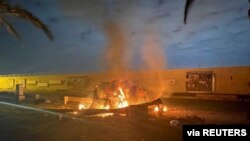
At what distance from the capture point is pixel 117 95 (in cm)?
2011

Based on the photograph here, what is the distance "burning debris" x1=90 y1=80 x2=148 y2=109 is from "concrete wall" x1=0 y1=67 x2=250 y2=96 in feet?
24.4

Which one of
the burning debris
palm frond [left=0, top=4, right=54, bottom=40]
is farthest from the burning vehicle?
palm frond [left=0, top=4, right=54, bottom=40]

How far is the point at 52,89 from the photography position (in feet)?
128

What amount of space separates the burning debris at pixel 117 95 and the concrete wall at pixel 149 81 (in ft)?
24.4

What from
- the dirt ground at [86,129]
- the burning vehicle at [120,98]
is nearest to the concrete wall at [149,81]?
the burning vehicle at [120,98]

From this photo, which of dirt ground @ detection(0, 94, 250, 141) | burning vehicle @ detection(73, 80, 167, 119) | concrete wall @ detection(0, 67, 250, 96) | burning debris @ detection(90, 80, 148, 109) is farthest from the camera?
concrete wall @ detection(0, 67, 250, 96)

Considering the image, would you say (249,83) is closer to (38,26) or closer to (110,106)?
(110,106)

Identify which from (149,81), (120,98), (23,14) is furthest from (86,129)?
(149,81)

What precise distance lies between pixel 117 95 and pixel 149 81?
10.4 metres

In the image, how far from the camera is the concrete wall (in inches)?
1001

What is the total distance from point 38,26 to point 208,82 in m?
18.5

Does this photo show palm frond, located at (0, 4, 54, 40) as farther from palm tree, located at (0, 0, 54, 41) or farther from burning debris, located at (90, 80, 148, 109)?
burning debris, located at (90, 80, 148, 109)

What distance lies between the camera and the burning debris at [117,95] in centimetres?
1947

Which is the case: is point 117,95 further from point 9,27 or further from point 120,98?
point 9,27
